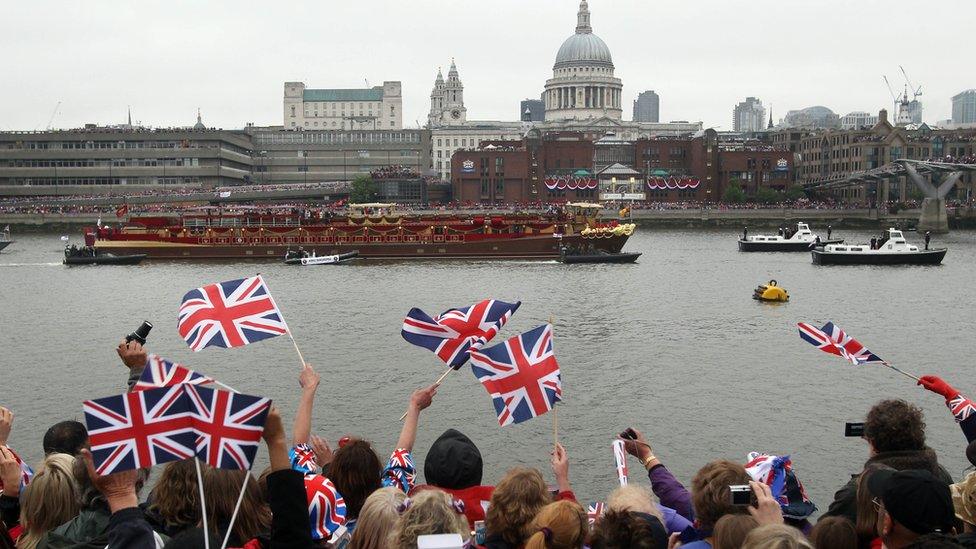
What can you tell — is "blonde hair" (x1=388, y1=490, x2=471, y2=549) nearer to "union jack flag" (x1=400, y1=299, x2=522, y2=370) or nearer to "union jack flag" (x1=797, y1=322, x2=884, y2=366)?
"union jack flag" (x1=400, y1=299, x2=522, y2=370)

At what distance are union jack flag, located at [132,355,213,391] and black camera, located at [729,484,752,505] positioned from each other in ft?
12.1

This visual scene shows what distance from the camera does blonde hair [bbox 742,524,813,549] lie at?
16.4 ft

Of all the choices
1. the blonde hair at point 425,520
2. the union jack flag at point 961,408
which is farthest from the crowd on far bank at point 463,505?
the union jack flag at point 961,408

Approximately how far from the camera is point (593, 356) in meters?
28.7

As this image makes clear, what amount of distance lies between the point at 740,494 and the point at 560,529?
3.96ft

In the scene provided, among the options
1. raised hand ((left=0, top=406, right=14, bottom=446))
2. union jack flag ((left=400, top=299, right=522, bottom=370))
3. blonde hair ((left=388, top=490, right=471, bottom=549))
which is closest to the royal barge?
union jack flag ((left=400, top=299, right=522, bottom=370))

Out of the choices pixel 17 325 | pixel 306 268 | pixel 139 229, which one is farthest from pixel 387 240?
pixel 17 325

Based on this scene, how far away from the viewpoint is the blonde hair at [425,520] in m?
5.38

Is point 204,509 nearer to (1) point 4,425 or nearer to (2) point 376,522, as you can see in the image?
(2) point 376,522

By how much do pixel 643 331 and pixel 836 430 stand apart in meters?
14.6

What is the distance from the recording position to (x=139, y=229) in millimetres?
73812

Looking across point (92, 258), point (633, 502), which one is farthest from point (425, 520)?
point (92, 258)

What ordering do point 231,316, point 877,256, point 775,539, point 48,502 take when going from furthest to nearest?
point 877,256 → point 231,316 → point 48,502 → point 775,539

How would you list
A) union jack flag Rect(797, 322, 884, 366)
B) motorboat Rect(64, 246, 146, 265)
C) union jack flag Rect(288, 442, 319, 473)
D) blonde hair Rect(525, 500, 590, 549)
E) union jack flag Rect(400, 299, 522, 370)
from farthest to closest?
motorboat Rect(64, 246, 146, 265) < union jack flag Rect(797, 322, 884, 366) < union jack flag Rect(400, 299, 522, 370) < union jack flag Rect(288, 442, 319, 473) < blonde hair Rect(525, 500, 590, 549)
